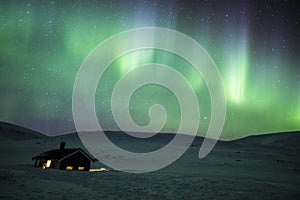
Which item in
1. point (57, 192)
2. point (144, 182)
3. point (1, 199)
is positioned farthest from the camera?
point (144, 182)

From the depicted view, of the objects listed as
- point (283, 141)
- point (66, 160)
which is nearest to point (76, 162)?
point (66, 160)

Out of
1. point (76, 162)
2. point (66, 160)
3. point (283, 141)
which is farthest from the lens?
point (283, 141)

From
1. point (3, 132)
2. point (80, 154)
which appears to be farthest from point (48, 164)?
point (3, 132)

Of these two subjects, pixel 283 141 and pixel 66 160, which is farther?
pixel 283 141

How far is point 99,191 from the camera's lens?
2127cm

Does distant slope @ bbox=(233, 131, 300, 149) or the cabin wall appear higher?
distant slope @ bbox=(233, 131, 300, 149)

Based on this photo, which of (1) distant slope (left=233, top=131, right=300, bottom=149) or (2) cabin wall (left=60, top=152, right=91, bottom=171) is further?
(1) distant slope (left=233, top=131, right=300, bottom=149)

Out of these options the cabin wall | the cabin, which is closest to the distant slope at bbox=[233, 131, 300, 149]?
the cabin wall

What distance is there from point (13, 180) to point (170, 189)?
12934 mm

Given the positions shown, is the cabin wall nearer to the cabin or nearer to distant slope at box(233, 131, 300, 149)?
the cabin

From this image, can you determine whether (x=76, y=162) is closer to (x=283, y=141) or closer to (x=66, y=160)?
(x=66, y=160)

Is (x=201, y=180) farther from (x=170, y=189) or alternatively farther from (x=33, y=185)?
(x=33, y=185)

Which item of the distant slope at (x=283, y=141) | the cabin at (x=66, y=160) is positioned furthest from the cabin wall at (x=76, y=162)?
the distant slope at (x=283, y=141)

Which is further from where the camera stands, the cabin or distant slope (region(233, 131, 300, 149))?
distant slope (region(233, 131, 300, 149))
